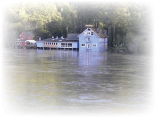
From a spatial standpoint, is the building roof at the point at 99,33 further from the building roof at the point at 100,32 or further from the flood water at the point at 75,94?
the flood water at the point at 75,94

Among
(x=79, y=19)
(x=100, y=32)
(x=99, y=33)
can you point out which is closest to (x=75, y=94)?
(x=99, y=33)

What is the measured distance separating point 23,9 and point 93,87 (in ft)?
308

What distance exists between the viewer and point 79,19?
98.4 meters

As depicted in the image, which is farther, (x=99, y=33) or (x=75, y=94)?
(x=99, y=33)

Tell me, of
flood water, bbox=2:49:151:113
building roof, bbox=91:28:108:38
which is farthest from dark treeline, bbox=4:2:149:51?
flood water, bbox=2:49:151:113

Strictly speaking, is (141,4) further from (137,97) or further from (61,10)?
(137,97)

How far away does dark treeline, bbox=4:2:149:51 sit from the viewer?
60688 mm

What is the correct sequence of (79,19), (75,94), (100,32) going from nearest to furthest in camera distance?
(75,94) < (100,32) < (79,19)

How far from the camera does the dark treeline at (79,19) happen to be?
60.7m

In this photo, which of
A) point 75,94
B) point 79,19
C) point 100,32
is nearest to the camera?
point 75,94

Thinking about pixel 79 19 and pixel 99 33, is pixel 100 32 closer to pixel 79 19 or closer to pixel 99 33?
pixel 99 33

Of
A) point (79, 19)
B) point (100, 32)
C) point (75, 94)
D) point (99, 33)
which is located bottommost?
point (75, 94)

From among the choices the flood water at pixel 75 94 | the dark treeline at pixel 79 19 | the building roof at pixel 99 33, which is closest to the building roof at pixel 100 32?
the building roof at pixel 99 33

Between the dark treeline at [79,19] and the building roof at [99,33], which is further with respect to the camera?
the building roof at [99,33]
